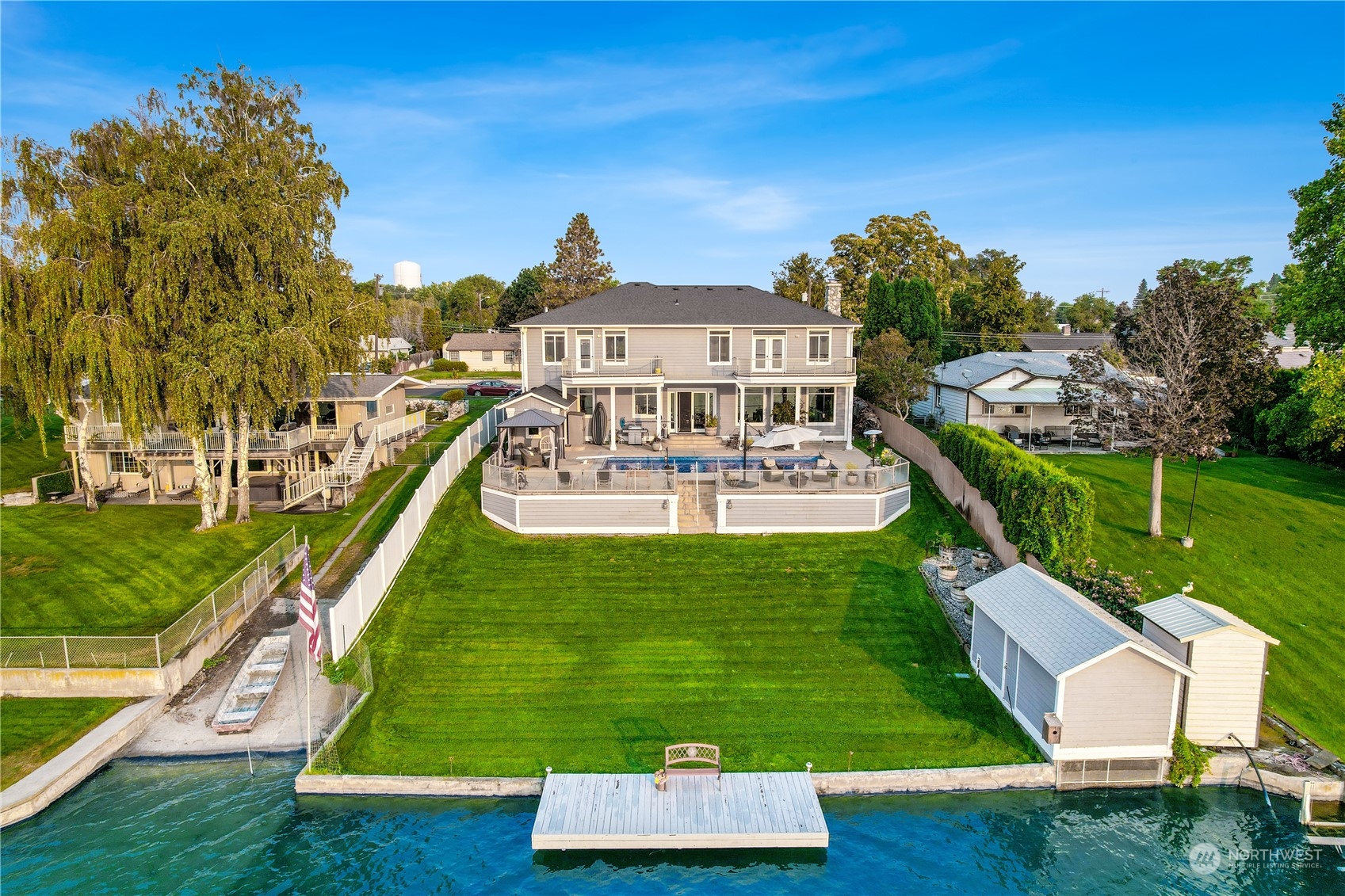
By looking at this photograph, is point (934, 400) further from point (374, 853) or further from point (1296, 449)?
point (374, 853)

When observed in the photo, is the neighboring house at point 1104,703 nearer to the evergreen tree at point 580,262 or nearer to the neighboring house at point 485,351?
the evergreen tree at point 580,262

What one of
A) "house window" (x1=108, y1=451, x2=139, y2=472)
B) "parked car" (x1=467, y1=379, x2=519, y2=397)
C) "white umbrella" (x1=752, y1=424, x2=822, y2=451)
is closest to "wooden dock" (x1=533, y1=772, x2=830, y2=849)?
"white umbrella" (x1=752, y1=424, x2=822, y2=451)

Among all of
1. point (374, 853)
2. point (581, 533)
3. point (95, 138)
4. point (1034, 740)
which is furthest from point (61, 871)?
point (95, 138)

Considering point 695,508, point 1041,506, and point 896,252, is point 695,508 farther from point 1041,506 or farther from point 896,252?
point 896,252

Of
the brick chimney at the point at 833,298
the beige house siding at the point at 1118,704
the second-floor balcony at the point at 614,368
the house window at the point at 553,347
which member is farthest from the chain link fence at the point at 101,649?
the brick chimney at the point at 833,298

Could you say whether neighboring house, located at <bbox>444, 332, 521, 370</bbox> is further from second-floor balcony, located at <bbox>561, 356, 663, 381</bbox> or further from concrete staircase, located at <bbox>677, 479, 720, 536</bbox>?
concrete staircase, located at <bbox>677, 479, 720, 536</bbox>

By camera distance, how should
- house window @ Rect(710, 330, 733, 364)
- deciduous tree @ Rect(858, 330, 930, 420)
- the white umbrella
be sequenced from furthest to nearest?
1. deciduous tree @ Rect(858, 330, 930, 420)
2. house window @ Rect(710, 330, 733, 364)
3. the white umbrella

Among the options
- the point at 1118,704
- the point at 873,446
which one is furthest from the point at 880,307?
the point at 1118,704
